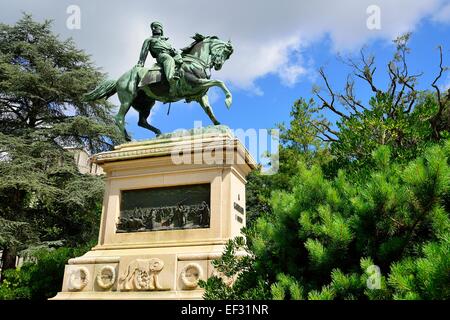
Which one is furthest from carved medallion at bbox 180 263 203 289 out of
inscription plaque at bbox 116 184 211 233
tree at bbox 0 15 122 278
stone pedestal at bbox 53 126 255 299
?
tree at bbox 0 15 122 278

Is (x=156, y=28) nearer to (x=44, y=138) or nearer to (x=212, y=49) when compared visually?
(x=212, y=49)

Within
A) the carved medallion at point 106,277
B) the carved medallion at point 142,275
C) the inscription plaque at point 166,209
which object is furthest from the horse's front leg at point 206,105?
the carved medallion at point 106,277

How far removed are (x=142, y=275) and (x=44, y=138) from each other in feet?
54.3

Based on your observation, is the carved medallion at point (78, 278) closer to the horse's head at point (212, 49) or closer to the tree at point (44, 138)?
the horse's head at point (212, 49)

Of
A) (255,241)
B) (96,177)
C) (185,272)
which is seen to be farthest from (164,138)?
(96,177)

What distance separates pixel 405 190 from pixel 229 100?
7521 millimetres

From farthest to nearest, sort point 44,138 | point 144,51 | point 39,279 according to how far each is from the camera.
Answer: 1. point 44,138
2. point 39,279
3. point 144,51

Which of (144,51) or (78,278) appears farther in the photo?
(144,51)

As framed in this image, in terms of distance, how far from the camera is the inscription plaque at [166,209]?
9.44 meters

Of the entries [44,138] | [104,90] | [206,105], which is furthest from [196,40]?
[44,138]

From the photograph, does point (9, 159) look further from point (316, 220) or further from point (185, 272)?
point (316, 220)

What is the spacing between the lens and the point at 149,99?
12.2m

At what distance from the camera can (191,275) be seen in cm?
864

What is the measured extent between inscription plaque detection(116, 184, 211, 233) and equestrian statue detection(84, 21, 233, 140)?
209cm
